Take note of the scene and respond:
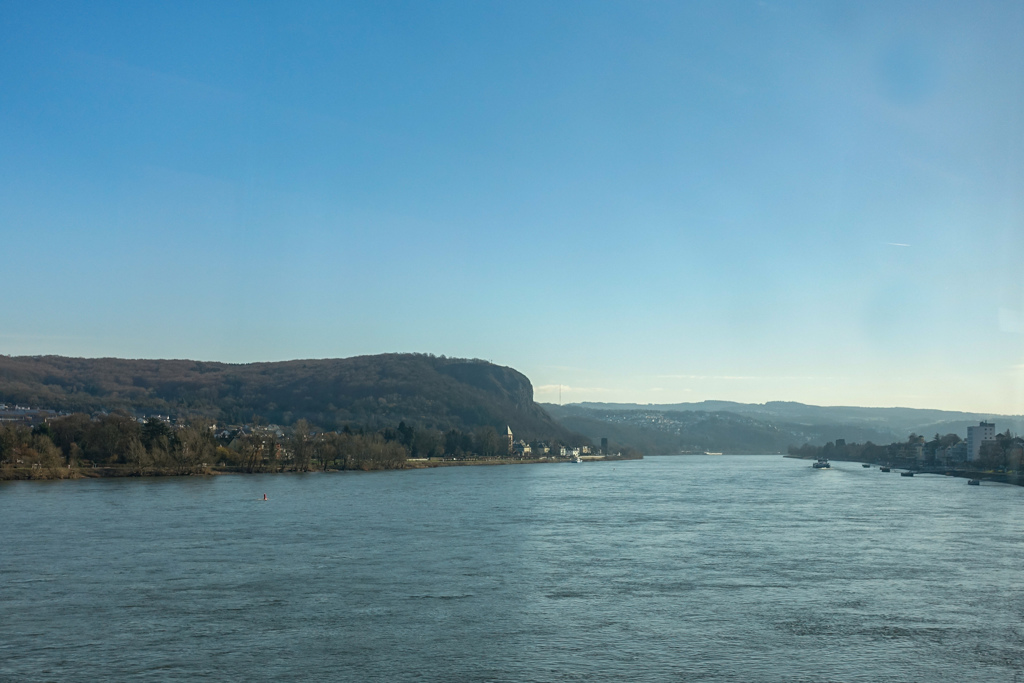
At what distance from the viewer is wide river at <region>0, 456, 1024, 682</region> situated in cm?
1419

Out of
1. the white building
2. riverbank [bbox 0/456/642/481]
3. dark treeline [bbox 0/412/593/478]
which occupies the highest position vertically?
the white building

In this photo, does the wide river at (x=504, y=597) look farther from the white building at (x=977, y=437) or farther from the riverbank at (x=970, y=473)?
the white building at (x=977, y=437)

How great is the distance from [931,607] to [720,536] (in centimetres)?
1252

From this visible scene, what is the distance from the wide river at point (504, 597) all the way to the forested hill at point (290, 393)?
10550cm

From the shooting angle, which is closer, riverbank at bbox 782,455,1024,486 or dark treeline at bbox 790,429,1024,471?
riverbank at bbox 782,455,1024,486

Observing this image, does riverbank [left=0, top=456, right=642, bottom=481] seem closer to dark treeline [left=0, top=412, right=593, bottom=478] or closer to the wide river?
dark treeline [left=0, top=412, right=593, bottom=478]

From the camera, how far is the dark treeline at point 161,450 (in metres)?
65.0

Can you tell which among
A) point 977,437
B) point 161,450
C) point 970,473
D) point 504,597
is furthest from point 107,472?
point 977,437

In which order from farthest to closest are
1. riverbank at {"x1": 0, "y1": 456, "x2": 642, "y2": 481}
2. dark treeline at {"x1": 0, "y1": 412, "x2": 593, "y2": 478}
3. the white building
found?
the white building, dark treeline at {"x1": 0, "y1": 412, "x2": 593, "y2": 478}, riverbank at {"x1": 0, "y1": 456, "x2": 642, "y2": 481}

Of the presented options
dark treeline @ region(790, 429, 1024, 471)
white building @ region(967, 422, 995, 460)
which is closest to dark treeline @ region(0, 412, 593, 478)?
dark treeline @ region(790, 429, 1024, 471)

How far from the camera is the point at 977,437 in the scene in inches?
4412

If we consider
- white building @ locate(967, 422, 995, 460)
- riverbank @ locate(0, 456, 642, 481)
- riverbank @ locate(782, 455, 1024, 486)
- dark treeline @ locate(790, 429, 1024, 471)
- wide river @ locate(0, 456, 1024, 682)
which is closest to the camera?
wide river @ locate(0, 456, 1024, 682)

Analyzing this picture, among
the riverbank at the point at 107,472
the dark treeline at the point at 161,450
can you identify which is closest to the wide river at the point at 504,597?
the riverbank at the point at 107,472

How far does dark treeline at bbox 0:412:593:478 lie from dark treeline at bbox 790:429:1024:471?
71.2 m
